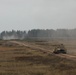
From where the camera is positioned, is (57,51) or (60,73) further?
(57,51)

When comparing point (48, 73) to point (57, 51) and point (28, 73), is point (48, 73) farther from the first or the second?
point (57, 51)

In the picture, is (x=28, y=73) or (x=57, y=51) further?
(x=57, y=51)

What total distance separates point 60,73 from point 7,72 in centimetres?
544

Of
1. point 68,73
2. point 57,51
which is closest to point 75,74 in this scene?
point 68,73

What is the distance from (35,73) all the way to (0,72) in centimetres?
362

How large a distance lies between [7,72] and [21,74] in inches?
77.1

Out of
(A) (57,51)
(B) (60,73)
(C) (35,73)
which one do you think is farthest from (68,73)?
(A) (57,51)

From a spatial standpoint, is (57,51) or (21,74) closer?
(21,74)

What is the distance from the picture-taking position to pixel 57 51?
58406 mm

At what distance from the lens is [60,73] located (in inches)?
1141

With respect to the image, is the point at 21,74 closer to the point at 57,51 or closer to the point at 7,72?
the point at 7,72

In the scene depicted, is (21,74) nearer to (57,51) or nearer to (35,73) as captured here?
(35,73)

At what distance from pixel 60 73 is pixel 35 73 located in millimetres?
2518

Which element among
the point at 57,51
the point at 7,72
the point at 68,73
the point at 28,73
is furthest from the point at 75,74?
the point at 57,51
